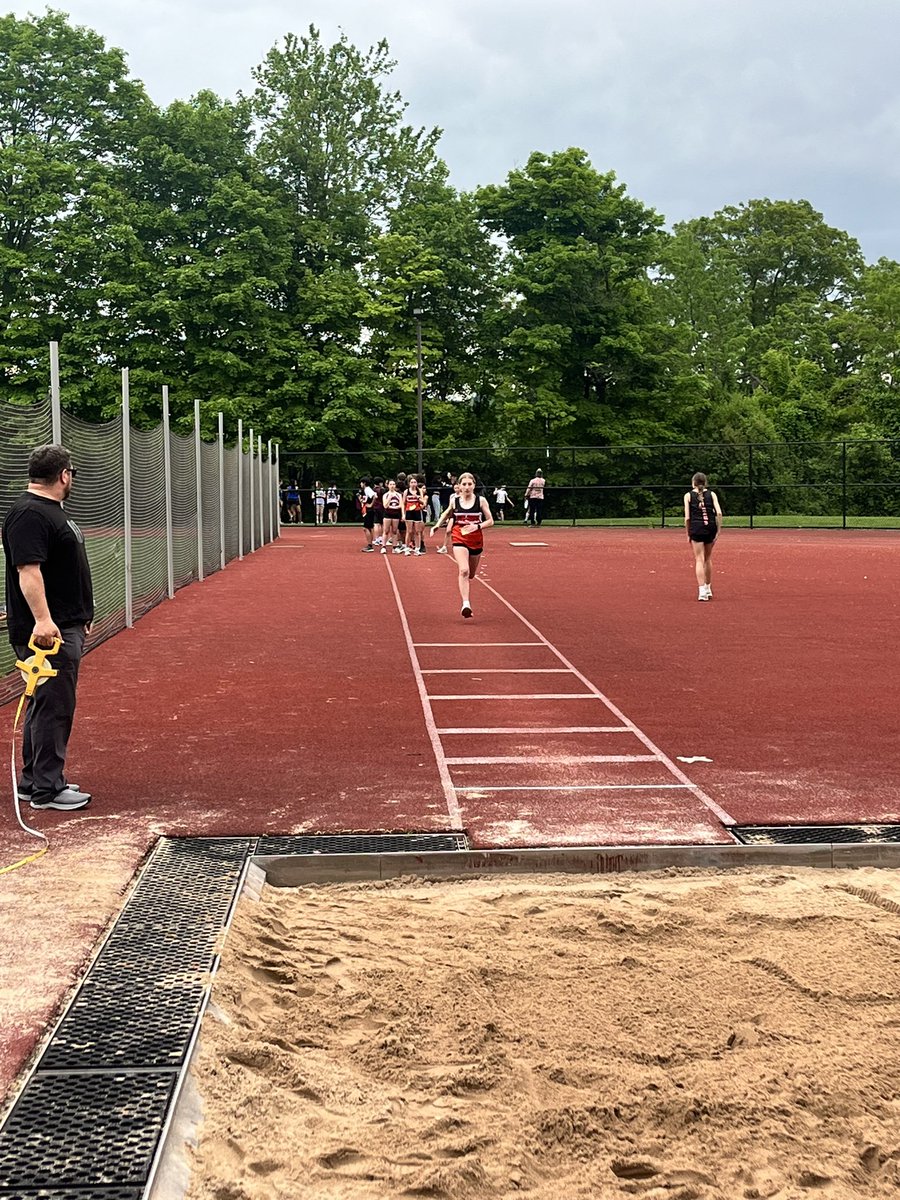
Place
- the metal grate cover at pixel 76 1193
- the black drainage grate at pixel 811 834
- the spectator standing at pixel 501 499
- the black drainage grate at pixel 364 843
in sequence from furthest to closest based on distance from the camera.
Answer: the spectator standing at pixel 501 499
the black drainage grate at pixel 811 834
the black drainage grate at pixel 364 843
the metal grate cover at pixel 76 1193

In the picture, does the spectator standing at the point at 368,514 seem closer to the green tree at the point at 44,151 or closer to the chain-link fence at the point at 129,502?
the chain-link fence at the point at 129,502

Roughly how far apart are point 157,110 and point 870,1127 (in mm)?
60581

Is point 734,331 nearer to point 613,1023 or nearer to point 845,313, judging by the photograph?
point 845,313

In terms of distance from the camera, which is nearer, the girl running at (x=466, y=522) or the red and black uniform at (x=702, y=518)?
the girl running at (x=466, y=522)

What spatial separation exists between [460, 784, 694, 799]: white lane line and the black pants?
2.41 meters

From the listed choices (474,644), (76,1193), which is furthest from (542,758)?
(474,644)

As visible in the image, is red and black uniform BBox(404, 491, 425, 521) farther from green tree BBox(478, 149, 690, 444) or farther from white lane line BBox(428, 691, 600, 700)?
green tree BBox(478, 149, 690, 444)

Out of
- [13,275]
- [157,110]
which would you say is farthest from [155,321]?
[157,110]

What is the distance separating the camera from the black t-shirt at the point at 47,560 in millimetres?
7129

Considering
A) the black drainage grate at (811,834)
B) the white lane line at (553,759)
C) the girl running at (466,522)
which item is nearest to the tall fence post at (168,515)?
the girl running at (466,522)

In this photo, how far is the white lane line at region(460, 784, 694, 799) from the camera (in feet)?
26.3

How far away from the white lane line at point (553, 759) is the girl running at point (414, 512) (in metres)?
22.6

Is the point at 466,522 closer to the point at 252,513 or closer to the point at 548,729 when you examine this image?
the point at 548,729

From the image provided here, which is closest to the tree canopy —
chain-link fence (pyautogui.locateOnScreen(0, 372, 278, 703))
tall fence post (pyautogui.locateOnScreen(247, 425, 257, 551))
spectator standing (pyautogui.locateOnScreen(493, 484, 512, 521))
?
spectator standing (pyautogui.locateOnScreen(493, 484, 512, 521))
